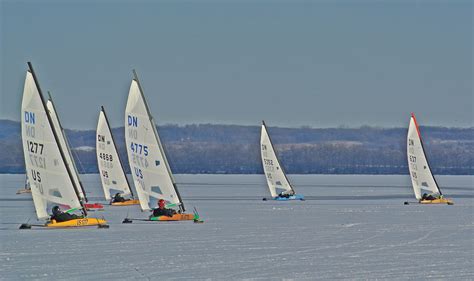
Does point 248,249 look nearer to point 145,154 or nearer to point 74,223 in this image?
point 74,223

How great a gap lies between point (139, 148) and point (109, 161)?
77.0 ft

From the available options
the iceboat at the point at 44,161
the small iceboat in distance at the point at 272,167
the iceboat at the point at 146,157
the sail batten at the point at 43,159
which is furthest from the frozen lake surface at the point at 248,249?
the small iceboat in distance at the point at 272,167

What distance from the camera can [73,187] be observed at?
162ft

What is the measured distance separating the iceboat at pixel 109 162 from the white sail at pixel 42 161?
30494mm

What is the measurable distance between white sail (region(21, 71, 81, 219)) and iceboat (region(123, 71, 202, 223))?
742cm

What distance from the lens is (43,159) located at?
1941 inches

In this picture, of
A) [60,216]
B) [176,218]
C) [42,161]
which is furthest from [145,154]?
[42,161]

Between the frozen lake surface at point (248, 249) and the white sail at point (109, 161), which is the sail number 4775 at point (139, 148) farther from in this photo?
the white sail at point (109, 161)

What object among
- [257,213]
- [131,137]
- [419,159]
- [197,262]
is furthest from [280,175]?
[197,262]

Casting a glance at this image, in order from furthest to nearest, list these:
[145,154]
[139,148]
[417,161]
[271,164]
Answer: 1. [271,164]
2. [417,161]
3. [139,148]
4. [145,154]

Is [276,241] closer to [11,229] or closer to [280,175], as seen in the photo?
[11,229]

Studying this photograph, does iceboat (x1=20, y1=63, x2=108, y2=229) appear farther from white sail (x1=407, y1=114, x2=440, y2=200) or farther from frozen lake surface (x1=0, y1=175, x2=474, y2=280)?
white sail (x1=407, y1=114, x2=440, y2=200)

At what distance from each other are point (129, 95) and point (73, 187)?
9674 mm

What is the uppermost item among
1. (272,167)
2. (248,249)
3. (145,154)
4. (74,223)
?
(272,167)
